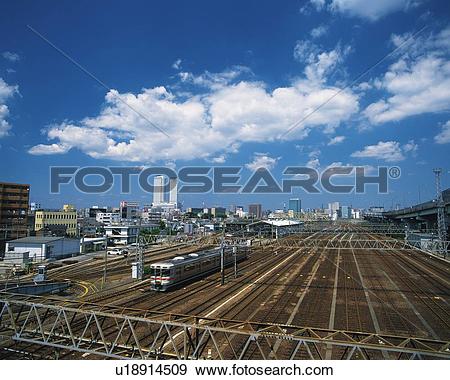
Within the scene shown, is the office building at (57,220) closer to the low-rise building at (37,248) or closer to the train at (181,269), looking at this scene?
the low-rise building at (37,248)

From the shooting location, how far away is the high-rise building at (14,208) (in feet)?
216

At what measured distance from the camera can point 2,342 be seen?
607 inches

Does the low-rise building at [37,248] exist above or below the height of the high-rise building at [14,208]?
below

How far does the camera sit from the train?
28.1 metres

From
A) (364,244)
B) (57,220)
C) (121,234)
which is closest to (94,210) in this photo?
(57,220)

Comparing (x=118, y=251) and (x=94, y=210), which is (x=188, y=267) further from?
(x=94, y=210)

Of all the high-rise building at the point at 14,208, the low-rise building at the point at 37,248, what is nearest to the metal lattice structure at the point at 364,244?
the low-rise building at the point at 37,248

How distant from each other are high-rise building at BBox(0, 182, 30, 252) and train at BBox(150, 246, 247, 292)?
157 ft

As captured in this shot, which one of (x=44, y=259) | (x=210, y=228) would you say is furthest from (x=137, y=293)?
(x=210, y=228)

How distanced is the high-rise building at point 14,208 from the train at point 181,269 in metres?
47.9

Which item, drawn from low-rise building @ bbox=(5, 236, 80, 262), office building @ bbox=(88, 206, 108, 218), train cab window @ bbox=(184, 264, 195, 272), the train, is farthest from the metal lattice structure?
office building @ bbox=(88, 206, 108, 218)

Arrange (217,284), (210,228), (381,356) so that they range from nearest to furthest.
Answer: (381,356) < (217,284) < (210,228)
